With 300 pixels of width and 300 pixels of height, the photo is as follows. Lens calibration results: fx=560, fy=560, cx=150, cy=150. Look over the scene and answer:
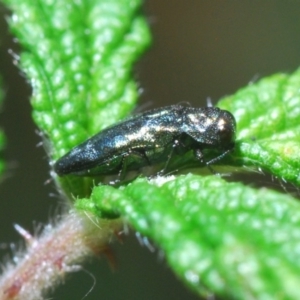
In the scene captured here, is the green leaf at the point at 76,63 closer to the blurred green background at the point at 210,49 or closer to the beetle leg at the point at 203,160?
the beetle leg at the point at 203,160

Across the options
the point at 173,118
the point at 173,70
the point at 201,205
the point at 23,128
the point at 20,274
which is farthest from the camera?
the point at 173,70

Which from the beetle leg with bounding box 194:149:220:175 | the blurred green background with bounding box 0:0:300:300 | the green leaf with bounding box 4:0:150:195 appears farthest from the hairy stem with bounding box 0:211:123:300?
the blurred green background with bounding box 0:0:300:300

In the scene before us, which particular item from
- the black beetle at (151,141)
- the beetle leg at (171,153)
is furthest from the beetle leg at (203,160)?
the beetle leg at (171,153)

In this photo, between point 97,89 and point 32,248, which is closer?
point 32,248

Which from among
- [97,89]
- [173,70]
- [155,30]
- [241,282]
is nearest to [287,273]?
[241,282]

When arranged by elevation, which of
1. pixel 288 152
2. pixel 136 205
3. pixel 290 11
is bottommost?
pixel 290 11

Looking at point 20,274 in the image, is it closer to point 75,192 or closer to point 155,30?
point 75,192
